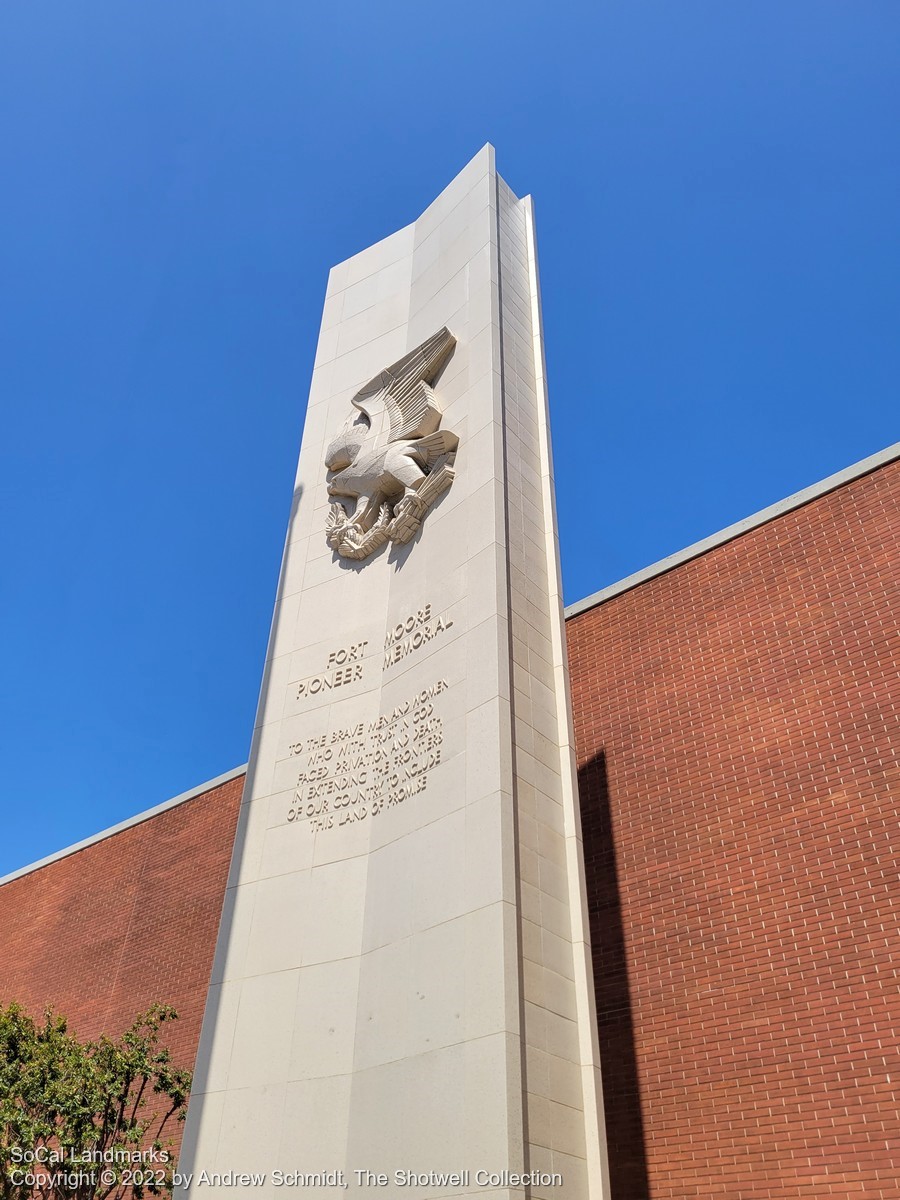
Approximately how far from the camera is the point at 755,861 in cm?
1262

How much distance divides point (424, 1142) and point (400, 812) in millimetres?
3366

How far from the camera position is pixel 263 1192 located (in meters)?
9.56

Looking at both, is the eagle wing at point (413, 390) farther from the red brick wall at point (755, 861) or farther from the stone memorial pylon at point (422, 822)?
the red brick wall at point (755, 861)

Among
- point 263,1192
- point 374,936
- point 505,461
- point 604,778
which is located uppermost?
point 505,461

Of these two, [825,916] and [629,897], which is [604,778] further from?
[825,916]

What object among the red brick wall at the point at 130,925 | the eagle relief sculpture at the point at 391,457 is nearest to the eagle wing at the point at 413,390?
the eagle relief sculpture at the point at 391,457

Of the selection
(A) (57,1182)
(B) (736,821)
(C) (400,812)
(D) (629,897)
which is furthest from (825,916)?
(A) (57,1182)

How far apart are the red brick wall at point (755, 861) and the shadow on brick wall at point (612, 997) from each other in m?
0.03

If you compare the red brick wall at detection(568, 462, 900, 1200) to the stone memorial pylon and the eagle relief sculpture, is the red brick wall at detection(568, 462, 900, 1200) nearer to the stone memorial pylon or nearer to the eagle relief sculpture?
the stone memorial pylon

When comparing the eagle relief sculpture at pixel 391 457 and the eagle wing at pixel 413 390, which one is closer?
the eagle relief sculpture at pixel 391 457

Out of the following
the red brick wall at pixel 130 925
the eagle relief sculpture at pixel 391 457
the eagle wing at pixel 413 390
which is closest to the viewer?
the eagle relief sculpture at pixel 391 457

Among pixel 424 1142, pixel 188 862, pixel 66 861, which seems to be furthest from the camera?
pixel 66 861

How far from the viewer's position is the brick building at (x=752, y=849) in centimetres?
1088

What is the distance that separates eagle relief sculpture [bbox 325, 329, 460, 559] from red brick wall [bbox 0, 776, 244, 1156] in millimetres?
8517
